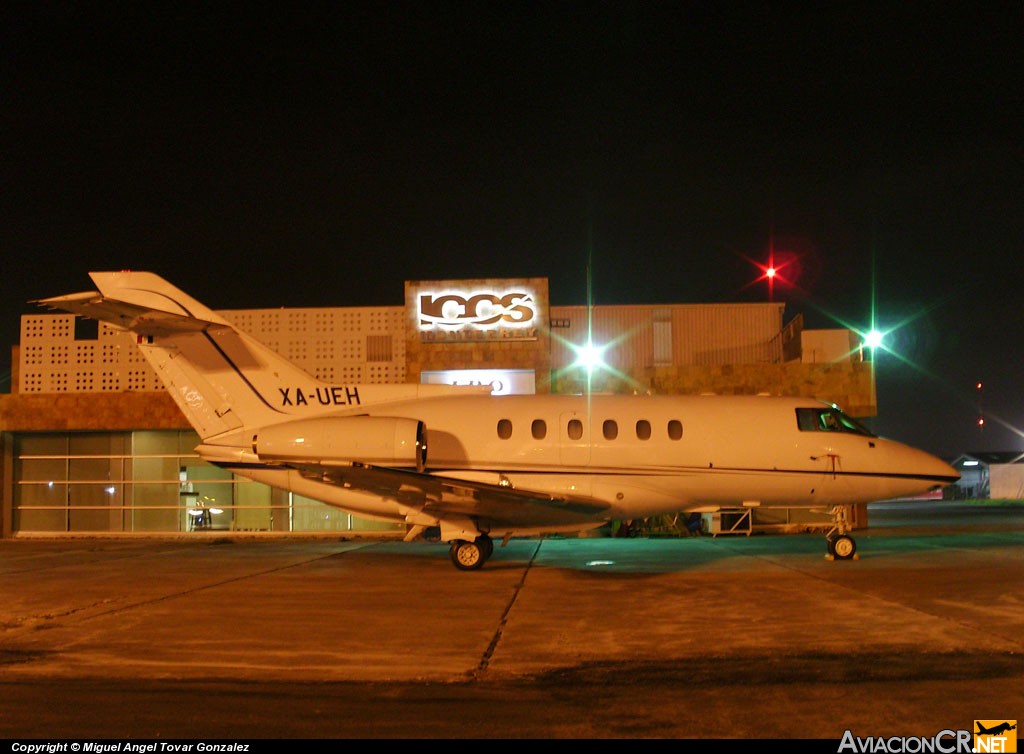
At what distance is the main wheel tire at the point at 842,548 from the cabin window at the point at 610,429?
4688mm

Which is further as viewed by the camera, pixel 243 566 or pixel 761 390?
pixel 761 390

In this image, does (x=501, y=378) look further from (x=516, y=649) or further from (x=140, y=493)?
(x=516, y=649)

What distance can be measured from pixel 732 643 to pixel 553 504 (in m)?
6.76

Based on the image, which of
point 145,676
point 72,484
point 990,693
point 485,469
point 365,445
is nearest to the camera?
point 990,693

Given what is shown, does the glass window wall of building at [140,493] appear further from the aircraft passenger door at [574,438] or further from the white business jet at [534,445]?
the aircraft passenger door at [574,438]

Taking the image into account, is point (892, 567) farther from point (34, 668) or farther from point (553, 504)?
point (34, 668)

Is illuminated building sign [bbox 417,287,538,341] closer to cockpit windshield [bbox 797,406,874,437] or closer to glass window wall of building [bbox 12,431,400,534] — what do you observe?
glass window wall of building [bbox 12,431,400,534]

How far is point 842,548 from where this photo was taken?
17078 millimetres

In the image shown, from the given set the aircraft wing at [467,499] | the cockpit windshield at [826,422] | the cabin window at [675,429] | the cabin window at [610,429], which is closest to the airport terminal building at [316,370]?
the cockpit windshield at [826,422]

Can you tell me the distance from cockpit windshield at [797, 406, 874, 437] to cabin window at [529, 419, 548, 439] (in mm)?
4673

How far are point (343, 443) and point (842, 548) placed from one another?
945 centimetres

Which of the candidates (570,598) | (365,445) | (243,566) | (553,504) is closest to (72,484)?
(243,566)

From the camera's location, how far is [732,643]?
9.43 metres

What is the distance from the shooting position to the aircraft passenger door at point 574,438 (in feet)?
54.2
